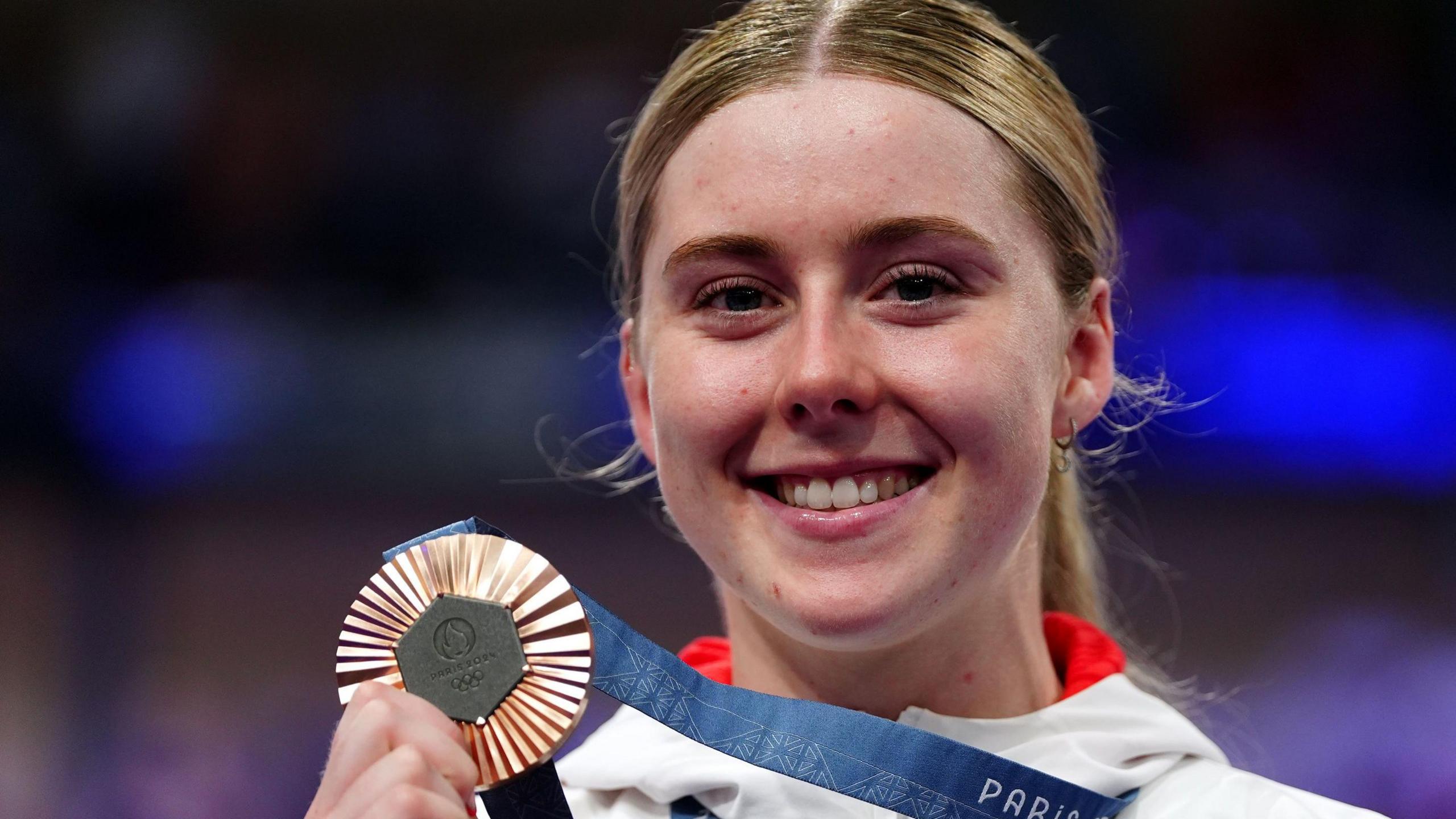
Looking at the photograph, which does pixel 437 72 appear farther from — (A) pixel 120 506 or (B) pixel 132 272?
(A) pixel 120 506

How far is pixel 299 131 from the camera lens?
5.43 m

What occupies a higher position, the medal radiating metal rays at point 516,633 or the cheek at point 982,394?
the cheek at point 982,394

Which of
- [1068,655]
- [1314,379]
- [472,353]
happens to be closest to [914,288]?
[1068,655]

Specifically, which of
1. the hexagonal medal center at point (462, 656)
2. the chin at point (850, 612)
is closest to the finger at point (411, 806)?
the hexagonal medal center at point (462, 656)

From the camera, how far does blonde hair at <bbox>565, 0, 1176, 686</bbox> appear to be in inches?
80.7

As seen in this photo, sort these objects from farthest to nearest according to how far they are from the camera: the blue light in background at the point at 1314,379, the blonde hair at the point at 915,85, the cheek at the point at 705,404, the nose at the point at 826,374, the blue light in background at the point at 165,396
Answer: the blue light in background at the point at 165,396
the blue light in background at the point at 1314,379
the blonde hair at the point at 915,85
the cheek at the point at 705,404
the nose at the point at 826,374

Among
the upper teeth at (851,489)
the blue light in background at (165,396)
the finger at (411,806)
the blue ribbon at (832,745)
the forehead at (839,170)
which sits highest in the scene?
the blue light in background at (165,396)

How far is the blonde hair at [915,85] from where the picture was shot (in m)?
2.05

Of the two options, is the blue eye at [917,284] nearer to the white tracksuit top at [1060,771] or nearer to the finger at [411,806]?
the white tracksuit top at [1060,771]

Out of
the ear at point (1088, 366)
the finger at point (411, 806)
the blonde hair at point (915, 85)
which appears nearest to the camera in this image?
the finger at point (411, 806)

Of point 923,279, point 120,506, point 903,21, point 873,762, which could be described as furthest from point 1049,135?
point 120,506

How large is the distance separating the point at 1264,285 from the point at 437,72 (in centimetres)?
335

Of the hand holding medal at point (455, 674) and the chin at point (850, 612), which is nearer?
the hand holding medal at point (455, 674)

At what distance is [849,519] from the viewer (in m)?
1.85
